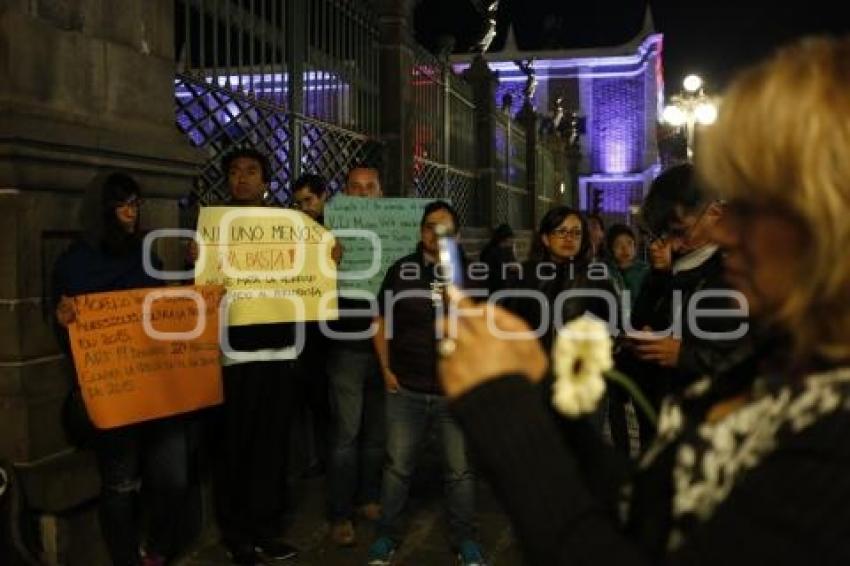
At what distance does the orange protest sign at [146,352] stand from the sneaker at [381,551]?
121 centimetres

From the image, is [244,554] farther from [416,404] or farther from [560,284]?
[560,284]

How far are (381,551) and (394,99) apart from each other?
5.32m

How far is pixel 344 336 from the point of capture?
530 cm

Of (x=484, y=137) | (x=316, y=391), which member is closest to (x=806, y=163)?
(x=316, y=391)

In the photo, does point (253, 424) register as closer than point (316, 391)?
Yes

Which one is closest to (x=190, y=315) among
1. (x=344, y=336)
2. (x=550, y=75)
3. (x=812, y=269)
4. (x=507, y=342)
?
(x=344, y=336)

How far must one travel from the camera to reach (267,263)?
4.88 m

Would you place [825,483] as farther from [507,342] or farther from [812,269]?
[507,342]

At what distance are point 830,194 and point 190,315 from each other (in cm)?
372

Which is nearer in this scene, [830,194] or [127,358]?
[830,194]

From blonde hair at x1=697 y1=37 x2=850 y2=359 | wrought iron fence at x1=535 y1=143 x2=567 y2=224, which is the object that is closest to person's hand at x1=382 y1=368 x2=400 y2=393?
blonde hair at x1=697 y1=37 x2=850 y2=359

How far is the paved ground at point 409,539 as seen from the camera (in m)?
4.96

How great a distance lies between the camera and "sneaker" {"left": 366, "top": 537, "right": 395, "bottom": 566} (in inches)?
188

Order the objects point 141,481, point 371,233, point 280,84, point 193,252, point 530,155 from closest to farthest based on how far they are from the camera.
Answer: point 141,481
point 193,252
point 371,233
point 280,84
point 530,155
